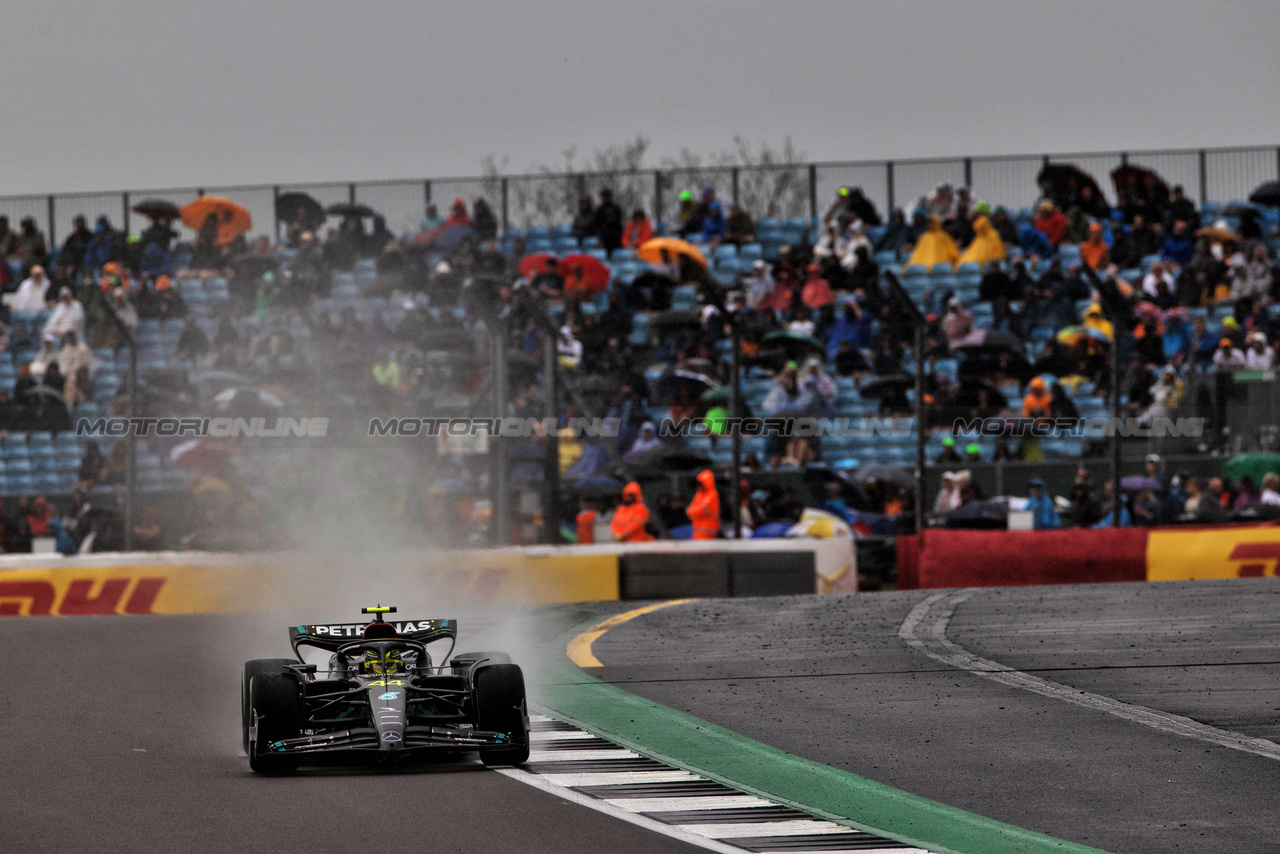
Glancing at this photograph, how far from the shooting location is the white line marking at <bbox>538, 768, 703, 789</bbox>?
24.7ft

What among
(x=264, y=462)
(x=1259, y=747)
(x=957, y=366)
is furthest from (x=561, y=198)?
(x=1259, y=747)

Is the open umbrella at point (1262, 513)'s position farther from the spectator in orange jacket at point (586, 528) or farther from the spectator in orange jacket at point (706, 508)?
the spectator in orange jacket at point (586, 528)

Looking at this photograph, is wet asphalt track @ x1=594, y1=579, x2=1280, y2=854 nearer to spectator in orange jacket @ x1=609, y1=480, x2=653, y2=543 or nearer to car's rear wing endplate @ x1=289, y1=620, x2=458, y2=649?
car's rear wing endplate @ x1=289, y1=620, x2=458, y2=649

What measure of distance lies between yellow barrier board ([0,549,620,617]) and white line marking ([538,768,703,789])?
9754mm

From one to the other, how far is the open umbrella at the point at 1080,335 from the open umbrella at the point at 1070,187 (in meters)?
5.04

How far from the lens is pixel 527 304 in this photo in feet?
58.3

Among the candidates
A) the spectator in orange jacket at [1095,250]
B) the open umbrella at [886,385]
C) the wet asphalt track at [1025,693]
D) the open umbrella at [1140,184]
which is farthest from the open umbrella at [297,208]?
the wet asphalt track at [1025,693]

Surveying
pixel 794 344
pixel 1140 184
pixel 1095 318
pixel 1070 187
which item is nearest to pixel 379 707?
pixel 794 344

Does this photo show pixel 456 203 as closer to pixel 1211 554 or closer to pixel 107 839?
pixel 1211 554

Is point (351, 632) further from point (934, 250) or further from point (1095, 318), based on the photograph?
point (934, 250)

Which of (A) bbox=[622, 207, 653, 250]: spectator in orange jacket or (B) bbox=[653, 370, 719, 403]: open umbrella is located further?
(A) bbox=[622, 207, 653, 250]: spectator in orange jacket

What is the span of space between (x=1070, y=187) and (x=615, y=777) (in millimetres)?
23793

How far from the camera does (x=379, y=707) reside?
25.2 feet

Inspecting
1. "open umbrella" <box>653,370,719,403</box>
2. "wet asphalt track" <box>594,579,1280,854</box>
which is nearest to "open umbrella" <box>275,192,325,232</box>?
"open umbrella" <box>653,370,719,403</box>
